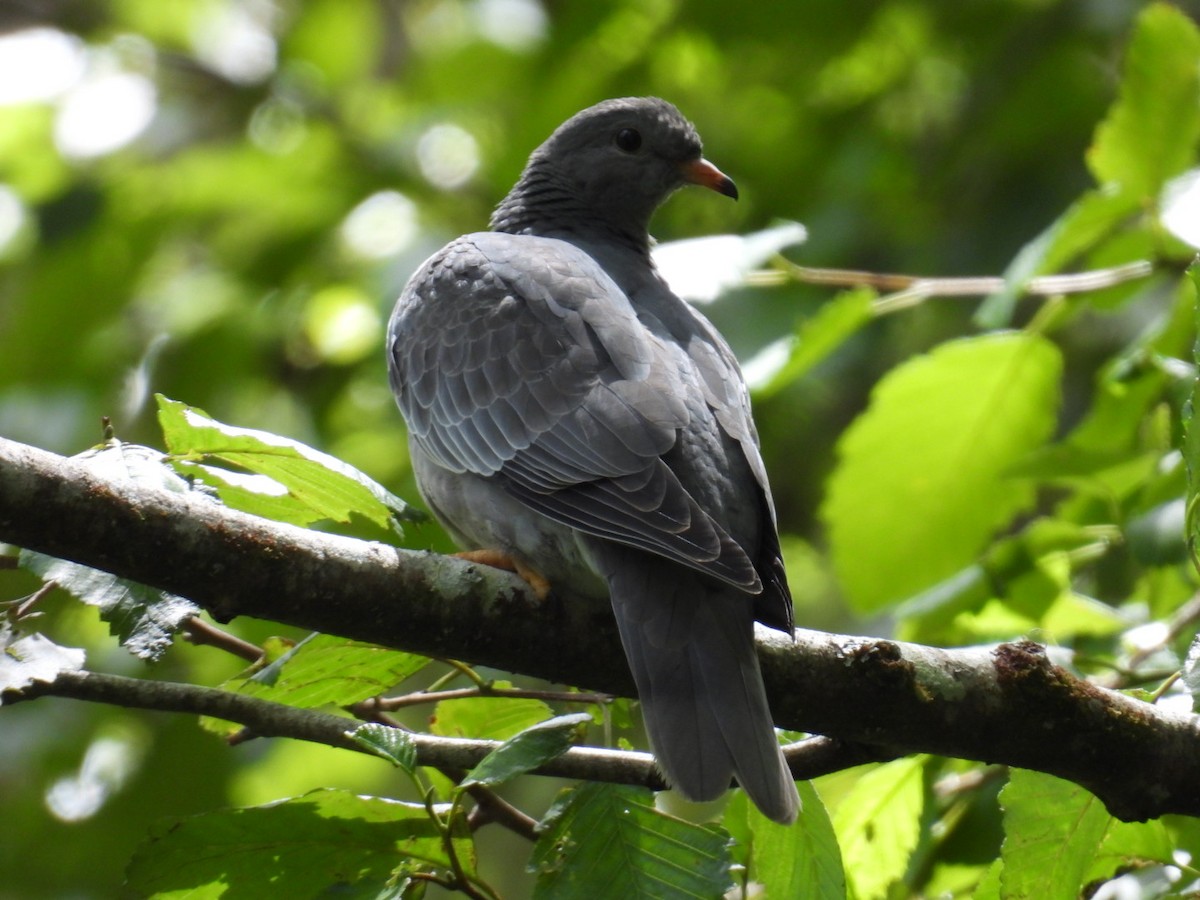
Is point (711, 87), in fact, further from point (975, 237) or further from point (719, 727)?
point (719, 727)

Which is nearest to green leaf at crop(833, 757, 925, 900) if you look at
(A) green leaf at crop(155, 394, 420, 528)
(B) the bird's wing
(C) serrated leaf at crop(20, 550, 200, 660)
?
(B) the bird's wing

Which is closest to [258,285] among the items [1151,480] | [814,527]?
[814,527]

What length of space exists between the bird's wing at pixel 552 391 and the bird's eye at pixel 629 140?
0.76m


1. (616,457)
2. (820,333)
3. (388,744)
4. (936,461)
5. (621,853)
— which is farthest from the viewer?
(936,461)

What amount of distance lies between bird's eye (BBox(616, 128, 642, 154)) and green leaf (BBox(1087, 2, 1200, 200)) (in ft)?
5.51

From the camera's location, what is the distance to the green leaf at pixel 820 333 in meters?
3.25

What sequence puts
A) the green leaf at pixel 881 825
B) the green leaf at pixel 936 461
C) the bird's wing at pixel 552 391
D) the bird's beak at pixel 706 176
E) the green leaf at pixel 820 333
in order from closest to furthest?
the bird's wing at pixel 552 391 → the green leaf at pixel 881 825 → the green leaf at pixel 820 333 → the green leaf at pixel 936 461 → the bird's beak at pixel 706 176

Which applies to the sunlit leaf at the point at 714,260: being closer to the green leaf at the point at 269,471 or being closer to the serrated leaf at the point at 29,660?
the green leaf at the point at 269,471

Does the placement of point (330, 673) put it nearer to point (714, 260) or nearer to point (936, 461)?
point (714, 260)

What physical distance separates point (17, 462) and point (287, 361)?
474cm

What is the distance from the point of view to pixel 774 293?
4.86m

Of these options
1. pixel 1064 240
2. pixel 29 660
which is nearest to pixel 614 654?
pixel 29 660

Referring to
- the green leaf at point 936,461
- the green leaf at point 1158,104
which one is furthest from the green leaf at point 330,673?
the green leaf at point 1158,104

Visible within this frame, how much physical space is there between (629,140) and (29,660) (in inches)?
117
